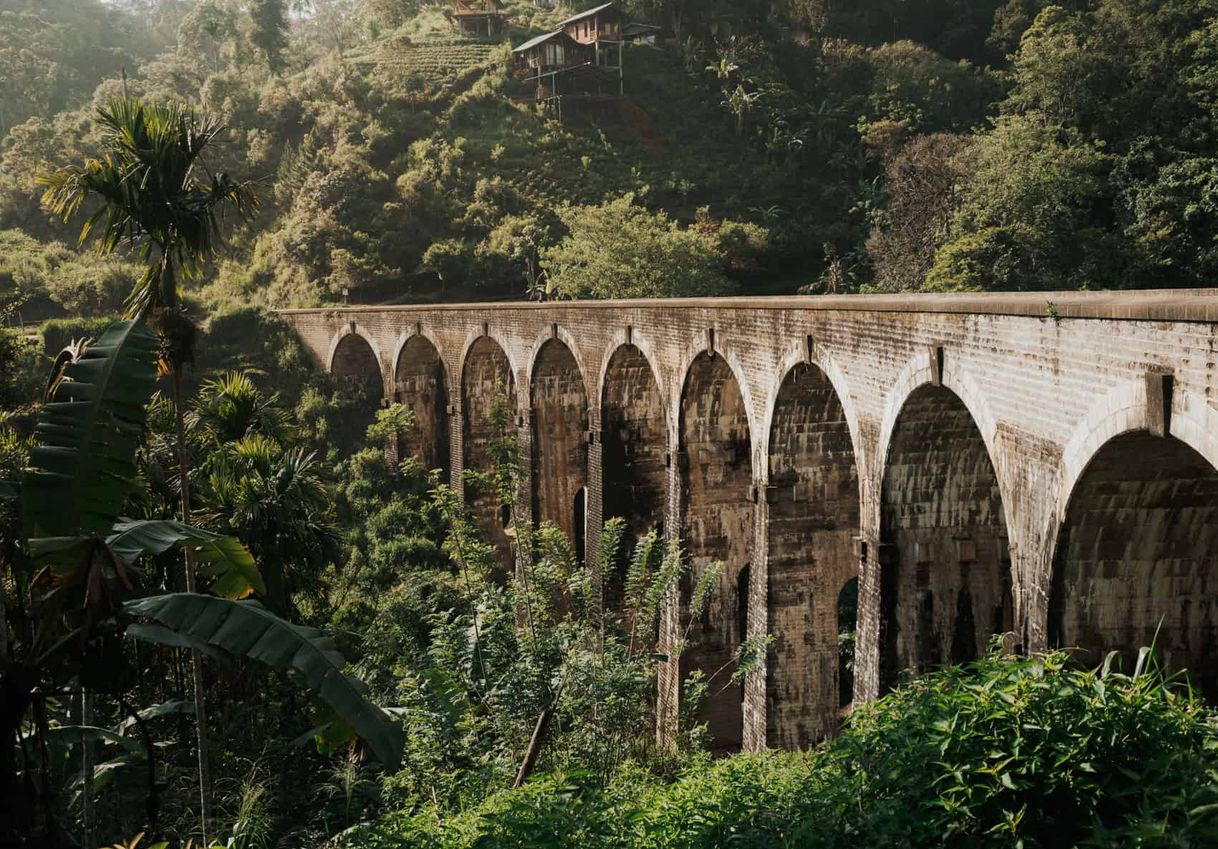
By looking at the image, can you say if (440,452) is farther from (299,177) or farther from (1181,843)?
(1181,843)

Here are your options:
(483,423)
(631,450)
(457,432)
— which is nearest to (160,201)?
(631,450)

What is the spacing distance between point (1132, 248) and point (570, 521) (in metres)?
15.4

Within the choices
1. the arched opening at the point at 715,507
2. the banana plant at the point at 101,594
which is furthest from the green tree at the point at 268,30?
the banana plant at the point at 101,594

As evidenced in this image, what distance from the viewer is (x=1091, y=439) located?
6.58m

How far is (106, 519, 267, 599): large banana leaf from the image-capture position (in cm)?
567

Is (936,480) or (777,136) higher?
(777,136)

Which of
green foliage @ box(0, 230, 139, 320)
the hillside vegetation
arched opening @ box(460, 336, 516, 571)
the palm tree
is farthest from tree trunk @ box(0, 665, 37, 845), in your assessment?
green foliage @ box(0, 230, 139, 320)

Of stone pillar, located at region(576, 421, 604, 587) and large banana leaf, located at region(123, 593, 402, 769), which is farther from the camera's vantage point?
stone pillar, located at region(576, 421, 604, 587)

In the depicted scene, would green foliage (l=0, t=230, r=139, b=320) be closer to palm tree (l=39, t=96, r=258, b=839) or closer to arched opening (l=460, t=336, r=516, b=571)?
arched opening (l=460, t=336, r=516, b=571)

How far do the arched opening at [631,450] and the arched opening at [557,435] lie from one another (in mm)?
2496

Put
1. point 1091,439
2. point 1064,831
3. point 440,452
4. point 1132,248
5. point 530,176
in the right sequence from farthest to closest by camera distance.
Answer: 1. point 530,176
2. point 440,452
3. point 1132,248
4. point 1091,439
5. point 1064,831

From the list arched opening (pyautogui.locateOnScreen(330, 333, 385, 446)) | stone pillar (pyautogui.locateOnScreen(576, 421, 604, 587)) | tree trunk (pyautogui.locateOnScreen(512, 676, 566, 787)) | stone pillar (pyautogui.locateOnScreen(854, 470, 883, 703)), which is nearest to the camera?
tree trunk (pyautogui.locateOnScreen(512, 676, 566, 787))

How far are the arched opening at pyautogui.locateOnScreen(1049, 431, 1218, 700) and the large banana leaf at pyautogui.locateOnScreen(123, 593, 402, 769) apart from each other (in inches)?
178

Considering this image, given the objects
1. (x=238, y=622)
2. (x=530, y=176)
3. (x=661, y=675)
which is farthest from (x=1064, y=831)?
(x=530, y=176)
